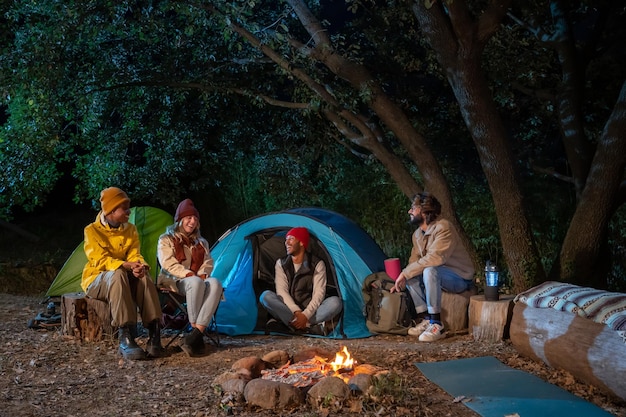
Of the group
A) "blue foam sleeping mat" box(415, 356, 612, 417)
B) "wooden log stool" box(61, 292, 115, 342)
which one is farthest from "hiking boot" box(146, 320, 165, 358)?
"blue foam sleeping mat" box(415, 356, 612, 417)

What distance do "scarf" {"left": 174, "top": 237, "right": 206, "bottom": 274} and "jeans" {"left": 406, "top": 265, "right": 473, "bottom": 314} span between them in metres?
1.86

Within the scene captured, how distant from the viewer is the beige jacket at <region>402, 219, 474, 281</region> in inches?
244

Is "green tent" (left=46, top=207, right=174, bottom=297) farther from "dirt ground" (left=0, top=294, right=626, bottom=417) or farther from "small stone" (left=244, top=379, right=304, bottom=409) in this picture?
"small stone" (left=244, top=379, right=304, bottom=409)

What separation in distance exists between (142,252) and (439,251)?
364 centimetres

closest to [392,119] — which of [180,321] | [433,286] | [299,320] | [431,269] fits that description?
[431,269]

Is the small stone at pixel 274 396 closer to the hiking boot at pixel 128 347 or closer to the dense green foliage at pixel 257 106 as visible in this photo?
the hiking boot at pixel 128 347

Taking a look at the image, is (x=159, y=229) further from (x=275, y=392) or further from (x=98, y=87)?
(x=275, y=392)

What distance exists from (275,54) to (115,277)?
11.2 feet

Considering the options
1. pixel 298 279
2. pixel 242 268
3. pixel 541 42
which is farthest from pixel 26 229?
pixel 541 42

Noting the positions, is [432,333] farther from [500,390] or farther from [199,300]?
[199,300]

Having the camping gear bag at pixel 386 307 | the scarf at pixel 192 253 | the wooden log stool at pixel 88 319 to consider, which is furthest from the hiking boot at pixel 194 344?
the camping gear bag at pixel 386 307

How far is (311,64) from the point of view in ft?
26.4

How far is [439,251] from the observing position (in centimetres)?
619

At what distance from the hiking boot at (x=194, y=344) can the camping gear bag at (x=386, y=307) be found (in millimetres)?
1653
